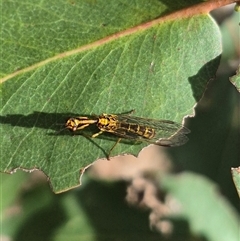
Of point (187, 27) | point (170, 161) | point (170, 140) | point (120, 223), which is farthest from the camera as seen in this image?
point (170, 161)

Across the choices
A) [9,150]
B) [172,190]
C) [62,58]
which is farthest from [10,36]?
[172,190]

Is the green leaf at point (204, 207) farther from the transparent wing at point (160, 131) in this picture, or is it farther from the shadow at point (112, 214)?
the transparent wing at point (160, 131)

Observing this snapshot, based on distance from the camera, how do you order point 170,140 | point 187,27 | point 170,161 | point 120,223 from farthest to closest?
point 170,161, point 120,223, point 170,140, point 187,27

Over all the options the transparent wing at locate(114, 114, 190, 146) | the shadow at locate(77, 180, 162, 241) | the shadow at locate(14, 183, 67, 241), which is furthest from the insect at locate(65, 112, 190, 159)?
the shadow at locate(14, 183, 67, 241)

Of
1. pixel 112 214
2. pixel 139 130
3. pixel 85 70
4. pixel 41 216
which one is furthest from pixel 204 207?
pixel 85 70

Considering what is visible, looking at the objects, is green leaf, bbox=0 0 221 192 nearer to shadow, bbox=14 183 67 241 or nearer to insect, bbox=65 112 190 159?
insect, bbox=65 112 190 159

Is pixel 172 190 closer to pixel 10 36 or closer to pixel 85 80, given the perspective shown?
pixel 85 80
